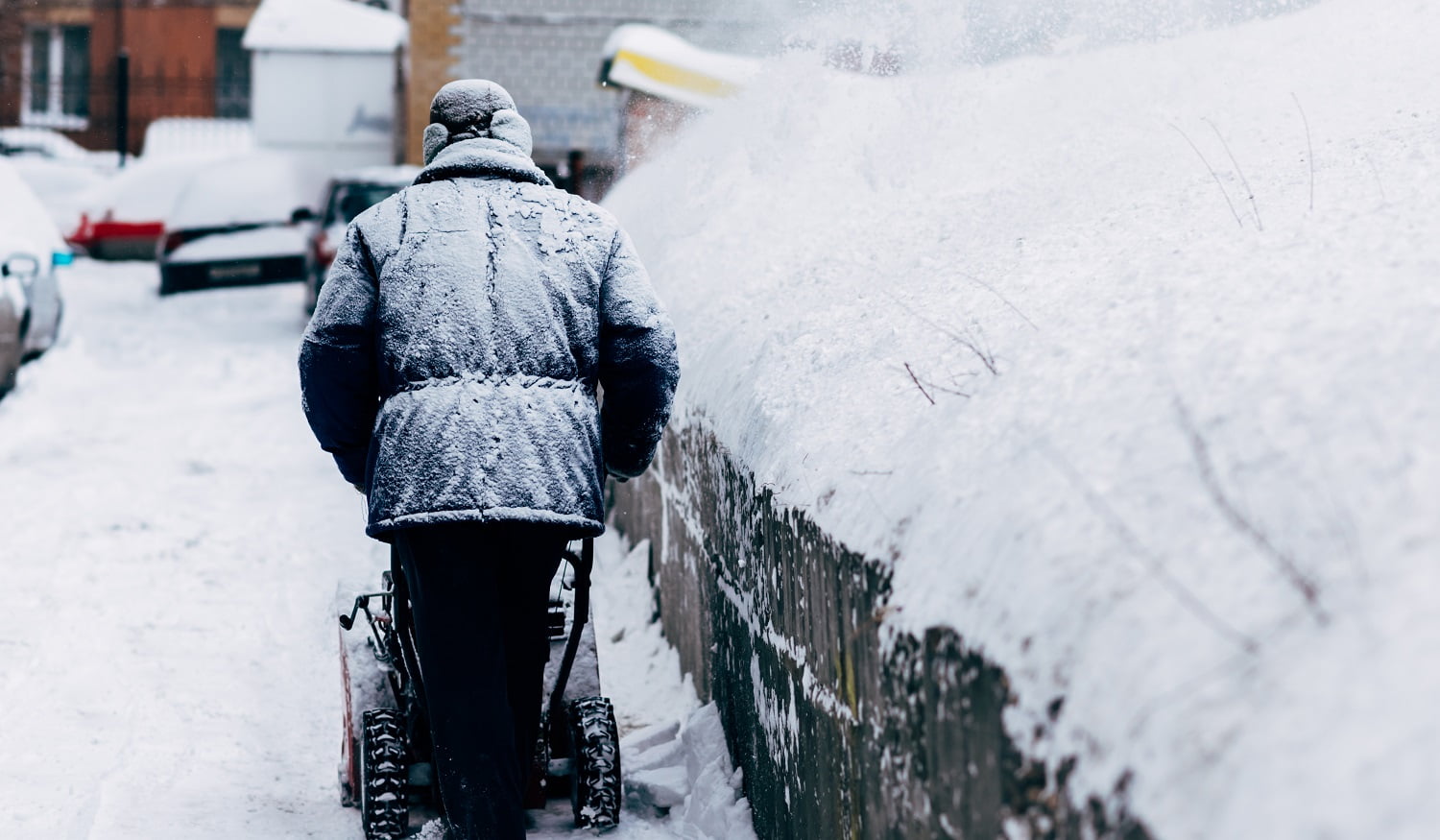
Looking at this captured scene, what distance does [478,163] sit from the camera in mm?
3314

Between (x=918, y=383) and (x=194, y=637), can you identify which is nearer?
(x=918, y=383)

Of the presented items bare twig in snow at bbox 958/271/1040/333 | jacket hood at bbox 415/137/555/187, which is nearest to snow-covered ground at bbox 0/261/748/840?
bare twig in snow at bbox 958/271/1040/333

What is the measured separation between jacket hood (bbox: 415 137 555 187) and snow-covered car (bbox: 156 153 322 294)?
12670 millimetres

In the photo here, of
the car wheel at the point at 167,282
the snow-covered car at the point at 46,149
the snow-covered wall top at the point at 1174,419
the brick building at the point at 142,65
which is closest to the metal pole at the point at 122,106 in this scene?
the snow-covered car at the point at 46,149

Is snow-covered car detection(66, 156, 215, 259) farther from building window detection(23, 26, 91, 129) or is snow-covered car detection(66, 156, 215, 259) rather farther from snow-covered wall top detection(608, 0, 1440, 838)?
building window detection(23, 26, 91, 129)

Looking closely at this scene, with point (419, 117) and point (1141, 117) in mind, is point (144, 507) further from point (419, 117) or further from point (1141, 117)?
point (419, 117)

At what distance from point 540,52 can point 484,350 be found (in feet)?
66.2

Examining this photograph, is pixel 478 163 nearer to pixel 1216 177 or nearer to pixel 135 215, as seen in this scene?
pixel 1216 177

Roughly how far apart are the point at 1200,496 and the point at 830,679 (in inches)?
46.4

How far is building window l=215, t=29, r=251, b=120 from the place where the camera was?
37188 millimetres

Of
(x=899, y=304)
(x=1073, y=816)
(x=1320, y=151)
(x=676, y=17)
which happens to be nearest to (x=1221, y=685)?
(x=1073, y=816)

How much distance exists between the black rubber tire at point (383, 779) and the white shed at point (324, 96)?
81.0 feet

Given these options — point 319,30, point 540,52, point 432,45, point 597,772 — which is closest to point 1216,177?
point 597,772

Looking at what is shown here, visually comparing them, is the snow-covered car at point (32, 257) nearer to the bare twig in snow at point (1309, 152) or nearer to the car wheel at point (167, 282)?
the car wheel at point (167, 282)
